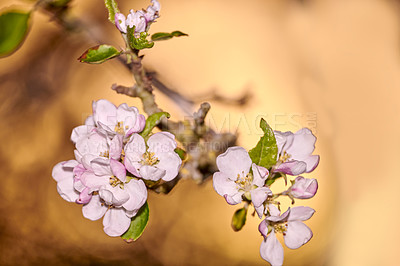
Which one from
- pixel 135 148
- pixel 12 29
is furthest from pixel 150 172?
pixel 12 29

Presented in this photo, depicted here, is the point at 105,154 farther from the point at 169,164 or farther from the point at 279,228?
the point at 279,228

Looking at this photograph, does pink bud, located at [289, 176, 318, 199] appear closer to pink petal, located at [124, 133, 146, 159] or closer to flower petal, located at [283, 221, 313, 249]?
flower petal, located at [283, 221, 313, 249]

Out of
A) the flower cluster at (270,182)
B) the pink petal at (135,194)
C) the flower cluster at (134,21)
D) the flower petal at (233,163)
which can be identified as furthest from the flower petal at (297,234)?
the flower cluster at (134,21)

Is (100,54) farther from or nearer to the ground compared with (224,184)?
farther from the ground

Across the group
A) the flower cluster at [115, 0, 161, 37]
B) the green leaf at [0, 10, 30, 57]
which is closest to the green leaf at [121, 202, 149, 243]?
the flower cluster at [115, 0, 161, 37]

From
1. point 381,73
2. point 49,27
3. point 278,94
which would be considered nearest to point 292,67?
point 278,94

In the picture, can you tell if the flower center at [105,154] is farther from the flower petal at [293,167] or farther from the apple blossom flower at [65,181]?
the flower petal at [293,167]
